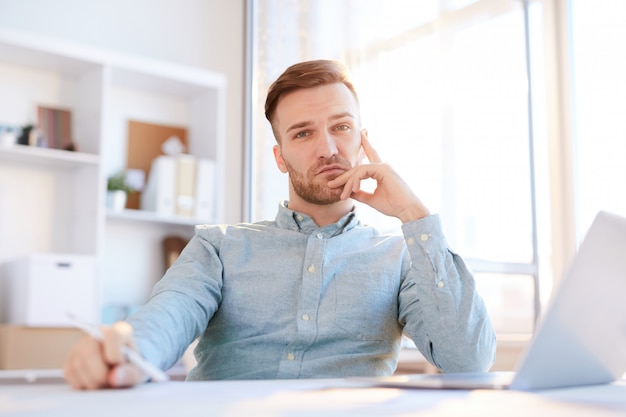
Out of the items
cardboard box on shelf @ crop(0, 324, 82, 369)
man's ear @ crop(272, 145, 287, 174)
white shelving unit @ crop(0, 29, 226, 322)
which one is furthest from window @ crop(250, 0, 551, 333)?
man's ear @ crop(272, 145, 287, 174)

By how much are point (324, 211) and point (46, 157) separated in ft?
6.82

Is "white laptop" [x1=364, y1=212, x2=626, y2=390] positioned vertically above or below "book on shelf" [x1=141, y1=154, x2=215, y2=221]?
below

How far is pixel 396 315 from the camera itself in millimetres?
1600

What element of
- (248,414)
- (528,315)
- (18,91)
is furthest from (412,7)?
(248,414)

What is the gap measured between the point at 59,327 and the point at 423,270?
7.20 ft

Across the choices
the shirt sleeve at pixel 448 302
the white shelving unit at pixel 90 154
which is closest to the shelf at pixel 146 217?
the white shelving unit at pixel 90 154

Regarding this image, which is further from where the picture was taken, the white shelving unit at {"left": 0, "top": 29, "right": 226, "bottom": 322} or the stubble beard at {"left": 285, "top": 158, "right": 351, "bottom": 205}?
the white shelving unit at {"left": 0, "top": 29, "right": 226, "bottom": 322}

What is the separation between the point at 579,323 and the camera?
0.81 m

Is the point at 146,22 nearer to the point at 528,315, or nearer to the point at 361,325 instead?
the point at 528,315

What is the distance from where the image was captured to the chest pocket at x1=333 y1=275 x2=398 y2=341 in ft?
4.98

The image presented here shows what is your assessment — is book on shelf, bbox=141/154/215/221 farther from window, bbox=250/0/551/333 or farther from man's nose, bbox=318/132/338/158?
man's nose, bbox=318/132/338/158

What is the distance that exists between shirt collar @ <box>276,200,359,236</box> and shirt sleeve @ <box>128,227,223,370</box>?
0.49 feet

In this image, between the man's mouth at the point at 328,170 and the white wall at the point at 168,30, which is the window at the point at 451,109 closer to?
the white wall at the point at 168,30

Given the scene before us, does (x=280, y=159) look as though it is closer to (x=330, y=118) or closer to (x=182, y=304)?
(x=330, y=118)
